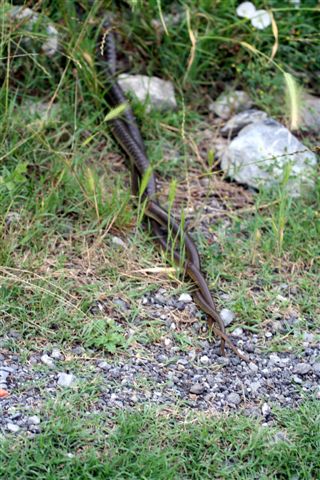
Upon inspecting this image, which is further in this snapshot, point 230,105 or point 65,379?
point 230,105

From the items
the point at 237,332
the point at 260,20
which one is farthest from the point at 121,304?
the point at 260,20

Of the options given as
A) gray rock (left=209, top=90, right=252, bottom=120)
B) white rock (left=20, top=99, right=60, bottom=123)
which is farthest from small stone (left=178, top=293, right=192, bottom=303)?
gray rock (left=209, top=90, right=252, bottom=120)

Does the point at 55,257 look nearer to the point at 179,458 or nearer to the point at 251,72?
the point at 179,458

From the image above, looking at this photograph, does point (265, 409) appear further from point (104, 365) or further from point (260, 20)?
point (260, 20)

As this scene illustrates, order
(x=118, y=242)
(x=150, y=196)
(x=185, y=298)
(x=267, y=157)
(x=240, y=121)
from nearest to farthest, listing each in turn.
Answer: (x=185, y=298) → (x=118, y=242) → (x=150, y=196) → (x=267, y=157) → (x=240, y=121)

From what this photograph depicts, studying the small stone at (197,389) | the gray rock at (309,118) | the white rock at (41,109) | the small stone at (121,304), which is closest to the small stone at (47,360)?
the small stone at (121,304)

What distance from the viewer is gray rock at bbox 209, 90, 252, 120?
592 centimetres

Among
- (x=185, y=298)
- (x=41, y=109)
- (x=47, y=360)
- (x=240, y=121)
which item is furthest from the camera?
(x=240, y=121)

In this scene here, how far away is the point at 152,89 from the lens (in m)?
5.80

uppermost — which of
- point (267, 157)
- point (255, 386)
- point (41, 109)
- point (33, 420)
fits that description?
point (41, 109)

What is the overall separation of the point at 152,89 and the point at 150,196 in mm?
936

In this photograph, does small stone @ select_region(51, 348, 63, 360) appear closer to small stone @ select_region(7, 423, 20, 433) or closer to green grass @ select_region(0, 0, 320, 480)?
green grass @ select_region(0, 0, 320, 480)

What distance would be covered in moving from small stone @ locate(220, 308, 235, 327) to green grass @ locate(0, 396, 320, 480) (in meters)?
0.70

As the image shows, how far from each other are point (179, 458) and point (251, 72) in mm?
3019
